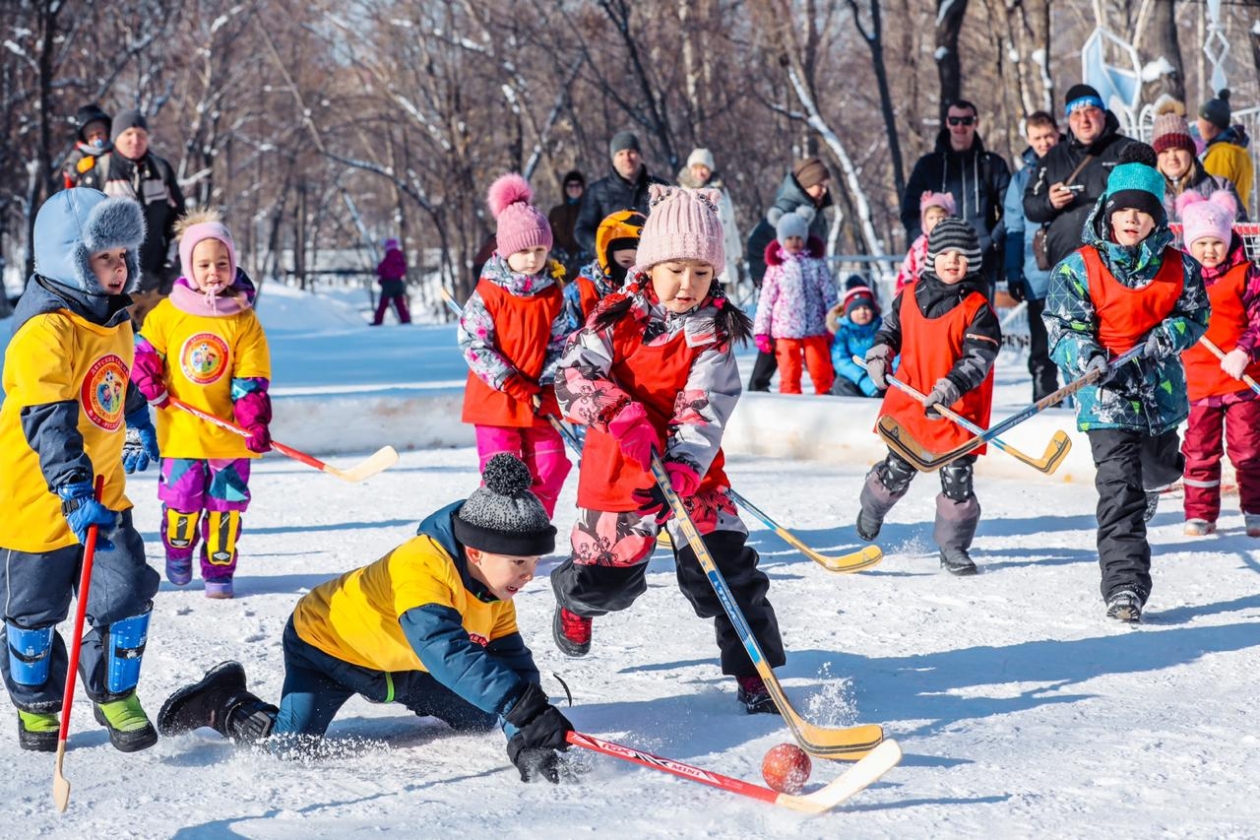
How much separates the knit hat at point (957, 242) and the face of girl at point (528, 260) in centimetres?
140

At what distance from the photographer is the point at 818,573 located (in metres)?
5.35

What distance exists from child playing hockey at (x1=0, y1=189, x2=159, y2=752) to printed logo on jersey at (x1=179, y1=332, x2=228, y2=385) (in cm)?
151

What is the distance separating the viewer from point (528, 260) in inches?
208

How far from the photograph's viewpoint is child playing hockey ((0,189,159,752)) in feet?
11.2

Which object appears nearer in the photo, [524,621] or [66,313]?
[66,313]

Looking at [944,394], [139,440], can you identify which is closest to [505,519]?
[139,440]

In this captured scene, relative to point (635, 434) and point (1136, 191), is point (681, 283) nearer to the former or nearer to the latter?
point (635, 434)

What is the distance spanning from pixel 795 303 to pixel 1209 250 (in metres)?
4.21

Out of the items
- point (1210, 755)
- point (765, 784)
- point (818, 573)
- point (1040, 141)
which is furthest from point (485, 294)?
point (1040, 141)

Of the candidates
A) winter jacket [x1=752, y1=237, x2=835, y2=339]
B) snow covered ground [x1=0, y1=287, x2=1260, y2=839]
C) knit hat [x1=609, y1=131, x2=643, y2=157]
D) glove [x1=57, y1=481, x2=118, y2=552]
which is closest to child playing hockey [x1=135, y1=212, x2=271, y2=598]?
snow covered ground [x1=0, y1=287, x2=1260, y2=839]

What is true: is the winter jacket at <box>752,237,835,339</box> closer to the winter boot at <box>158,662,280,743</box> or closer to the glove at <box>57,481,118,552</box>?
the winter boot at <box>158,662,280,743</box>

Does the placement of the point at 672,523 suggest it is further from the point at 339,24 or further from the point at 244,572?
the point at 339,24

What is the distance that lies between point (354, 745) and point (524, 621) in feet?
4.32

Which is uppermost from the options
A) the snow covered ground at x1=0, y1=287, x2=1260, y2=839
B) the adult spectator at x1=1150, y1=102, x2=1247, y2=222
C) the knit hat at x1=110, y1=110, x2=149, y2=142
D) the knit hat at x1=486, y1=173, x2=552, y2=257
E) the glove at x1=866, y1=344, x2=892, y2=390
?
the knit hat at x1=110, y1=110, x2=149, y2=142
